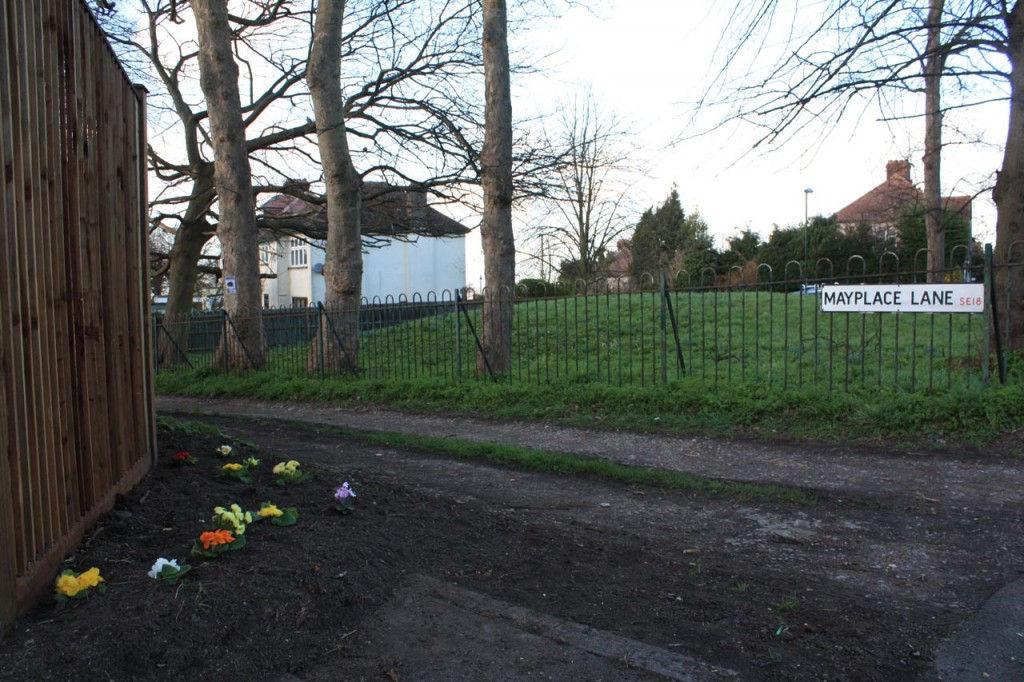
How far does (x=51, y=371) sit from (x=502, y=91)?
972cm

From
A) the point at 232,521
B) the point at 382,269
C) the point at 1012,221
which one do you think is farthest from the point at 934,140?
the point at 382,269

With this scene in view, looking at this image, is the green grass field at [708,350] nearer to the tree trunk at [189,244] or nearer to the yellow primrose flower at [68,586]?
the tree trunk at [189,244]

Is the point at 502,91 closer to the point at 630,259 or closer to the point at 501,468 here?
the point at 501,468

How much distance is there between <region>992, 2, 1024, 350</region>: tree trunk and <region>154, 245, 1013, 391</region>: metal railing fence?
33cm

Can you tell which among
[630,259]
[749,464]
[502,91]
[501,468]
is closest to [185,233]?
[502,91]

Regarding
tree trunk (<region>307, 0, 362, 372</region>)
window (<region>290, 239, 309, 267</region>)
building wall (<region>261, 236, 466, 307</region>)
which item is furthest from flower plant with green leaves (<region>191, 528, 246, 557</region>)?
window (<region>290, 239, 309, 267</region>)

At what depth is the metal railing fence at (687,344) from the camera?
9.03 metres

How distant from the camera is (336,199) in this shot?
1453 centimetres

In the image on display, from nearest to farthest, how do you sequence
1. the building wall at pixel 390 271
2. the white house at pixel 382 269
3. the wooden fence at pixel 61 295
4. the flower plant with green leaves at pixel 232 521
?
1. the wooden fence at pixel 61 295
2. the flower plant with green leaves at pixel 232 521
3. the white house at pixel 382 269
4. the building wall at pixel 390 271

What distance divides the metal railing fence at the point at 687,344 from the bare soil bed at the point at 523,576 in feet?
11.5

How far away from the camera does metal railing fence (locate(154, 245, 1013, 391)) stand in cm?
903

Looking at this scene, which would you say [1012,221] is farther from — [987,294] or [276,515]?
[276,515]

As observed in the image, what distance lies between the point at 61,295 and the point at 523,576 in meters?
2.76

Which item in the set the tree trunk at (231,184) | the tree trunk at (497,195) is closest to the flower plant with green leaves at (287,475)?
the tree trunk at (497,195)
